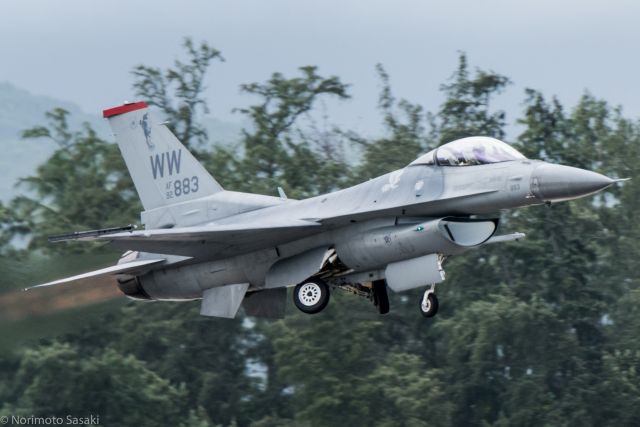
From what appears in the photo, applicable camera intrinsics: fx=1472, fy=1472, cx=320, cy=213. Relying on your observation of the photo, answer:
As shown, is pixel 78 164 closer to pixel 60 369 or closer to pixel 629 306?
pixel 60 369

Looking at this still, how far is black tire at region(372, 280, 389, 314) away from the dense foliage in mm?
14214

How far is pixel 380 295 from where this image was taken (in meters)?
22.8

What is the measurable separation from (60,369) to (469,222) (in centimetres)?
2098

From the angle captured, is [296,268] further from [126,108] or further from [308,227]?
[126,108]

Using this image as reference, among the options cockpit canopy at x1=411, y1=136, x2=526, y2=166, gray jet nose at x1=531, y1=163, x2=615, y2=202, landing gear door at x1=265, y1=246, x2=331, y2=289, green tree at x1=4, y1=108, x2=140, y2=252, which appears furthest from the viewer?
green tree at x1=4, y1=108, x2=140, y2=252

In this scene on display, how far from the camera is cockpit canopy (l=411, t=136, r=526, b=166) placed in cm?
2100

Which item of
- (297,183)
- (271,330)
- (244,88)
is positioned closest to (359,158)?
(297,183)

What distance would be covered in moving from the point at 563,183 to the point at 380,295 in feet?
12.7

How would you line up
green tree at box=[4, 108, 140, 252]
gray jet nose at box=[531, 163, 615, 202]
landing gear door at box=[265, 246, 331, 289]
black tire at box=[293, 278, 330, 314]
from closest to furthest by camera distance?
gray jet nose at box=[531, 163, 615, 202]
landing gear door at box=[265, 246, 331, 289]
black tire at box=[293, 278, 330, 314]
green tree at box=[4, 108, 140, 252]

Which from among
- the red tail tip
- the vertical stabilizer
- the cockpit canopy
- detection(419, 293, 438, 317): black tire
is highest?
the red tail tip

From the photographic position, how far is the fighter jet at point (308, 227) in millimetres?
20875

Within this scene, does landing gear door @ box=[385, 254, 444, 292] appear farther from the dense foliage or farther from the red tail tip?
the dense foliage

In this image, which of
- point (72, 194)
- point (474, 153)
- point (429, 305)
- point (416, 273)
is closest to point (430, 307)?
point (429, 305)

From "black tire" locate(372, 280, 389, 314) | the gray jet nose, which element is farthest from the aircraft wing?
the gray jet nose
